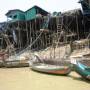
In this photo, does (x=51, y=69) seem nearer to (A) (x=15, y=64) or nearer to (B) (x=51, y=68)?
(B) (x=51, y=68)

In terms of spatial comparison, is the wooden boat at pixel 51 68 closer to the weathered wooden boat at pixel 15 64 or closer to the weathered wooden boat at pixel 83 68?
the weathered wooden boat at pixel 83 68

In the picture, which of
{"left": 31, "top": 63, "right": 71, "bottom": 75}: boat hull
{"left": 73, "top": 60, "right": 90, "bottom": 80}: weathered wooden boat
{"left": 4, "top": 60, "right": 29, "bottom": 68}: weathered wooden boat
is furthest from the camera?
{"left": 4, "top": 60, "right": 29, "bottom": 68}: weathered wooden boat

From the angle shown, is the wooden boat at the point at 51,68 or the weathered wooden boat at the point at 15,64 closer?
the wooden boat at the point at 51,68

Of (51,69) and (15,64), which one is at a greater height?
(51,69)

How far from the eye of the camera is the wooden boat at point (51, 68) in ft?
62.2

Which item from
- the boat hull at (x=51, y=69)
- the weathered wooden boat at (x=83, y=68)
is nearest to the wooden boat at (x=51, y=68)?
the boat hull at (x=51, y=69)

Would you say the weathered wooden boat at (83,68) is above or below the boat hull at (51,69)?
above

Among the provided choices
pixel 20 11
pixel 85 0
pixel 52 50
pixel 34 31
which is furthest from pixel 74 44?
pixel 20 11

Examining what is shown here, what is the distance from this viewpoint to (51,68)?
66.5ft

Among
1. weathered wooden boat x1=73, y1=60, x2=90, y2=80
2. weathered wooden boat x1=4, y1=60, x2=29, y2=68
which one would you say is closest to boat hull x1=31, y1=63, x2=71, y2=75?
weathered wooden boat x1=73, y1=60, x2=90, y2=80

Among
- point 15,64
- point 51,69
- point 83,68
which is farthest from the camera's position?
point 15,64

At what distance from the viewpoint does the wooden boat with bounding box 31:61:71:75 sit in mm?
18953

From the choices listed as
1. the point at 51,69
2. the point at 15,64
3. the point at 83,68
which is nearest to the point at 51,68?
the point at 51,69

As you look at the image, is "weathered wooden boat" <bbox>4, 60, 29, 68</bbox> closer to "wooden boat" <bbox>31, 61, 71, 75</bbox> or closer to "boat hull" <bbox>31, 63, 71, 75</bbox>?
"wooden boat" <bbox>31, 61, 71, 75</bbox>
